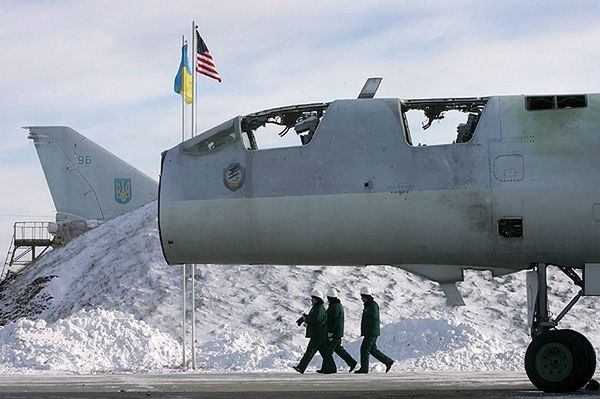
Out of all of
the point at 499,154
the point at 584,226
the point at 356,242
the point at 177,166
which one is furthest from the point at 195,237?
the point at 584,226

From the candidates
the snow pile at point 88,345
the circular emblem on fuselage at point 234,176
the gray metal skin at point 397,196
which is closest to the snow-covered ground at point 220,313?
the snow pile at point 88,345

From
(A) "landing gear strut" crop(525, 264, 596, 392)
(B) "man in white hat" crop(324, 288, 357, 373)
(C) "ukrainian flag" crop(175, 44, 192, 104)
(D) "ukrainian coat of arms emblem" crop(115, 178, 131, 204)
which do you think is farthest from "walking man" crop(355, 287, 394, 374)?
(D) "ukrainian coat of arms emblem" crop(115, 178, 131, 204)

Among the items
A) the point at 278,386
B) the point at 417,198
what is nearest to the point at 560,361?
the point at 417,198

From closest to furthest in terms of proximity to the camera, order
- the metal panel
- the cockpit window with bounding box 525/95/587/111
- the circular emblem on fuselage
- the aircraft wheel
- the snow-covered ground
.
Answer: the aircraft wheel, the metal panel, the cockpit window with bounding box 525/95/587/111, the circular emblem on fuselage, the snow-covered ground

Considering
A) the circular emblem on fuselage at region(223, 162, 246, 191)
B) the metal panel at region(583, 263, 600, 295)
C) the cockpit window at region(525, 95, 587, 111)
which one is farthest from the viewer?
the circular emblem on fuselage at region(223, 162, 246, 191)

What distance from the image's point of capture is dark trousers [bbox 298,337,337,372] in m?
18.7

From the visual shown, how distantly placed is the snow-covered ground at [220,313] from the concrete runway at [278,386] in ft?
11.4

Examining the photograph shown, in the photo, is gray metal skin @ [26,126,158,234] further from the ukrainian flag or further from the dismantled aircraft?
the dismantled aircraft

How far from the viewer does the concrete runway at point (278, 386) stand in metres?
13.3

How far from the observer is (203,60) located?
24078 millimetres

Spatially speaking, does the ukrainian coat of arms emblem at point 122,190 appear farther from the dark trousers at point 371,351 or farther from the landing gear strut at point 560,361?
Result: the landing gear strut at point 560,361

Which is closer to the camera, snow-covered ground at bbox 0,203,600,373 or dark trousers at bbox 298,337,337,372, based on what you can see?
dark trousers at bbox 298,337,337,372

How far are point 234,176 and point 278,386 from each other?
378 cm

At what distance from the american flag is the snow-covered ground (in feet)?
22.2
